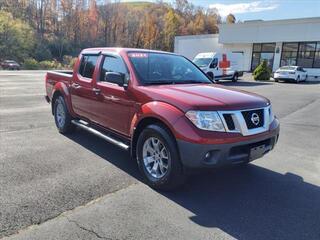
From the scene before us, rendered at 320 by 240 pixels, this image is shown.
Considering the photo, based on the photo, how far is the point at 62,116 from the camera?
22.8 ft

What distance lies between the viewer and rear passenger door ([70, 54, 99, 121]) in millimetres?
5668

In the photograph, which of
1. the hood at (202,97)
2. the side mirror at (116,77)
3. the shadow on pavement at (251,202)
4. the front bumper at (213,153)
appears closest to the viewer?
the shadow on pavement at (251,202)

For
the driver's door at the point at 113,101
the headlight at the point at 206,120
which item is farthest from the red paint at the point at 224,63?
the headlight at the point at 206,120

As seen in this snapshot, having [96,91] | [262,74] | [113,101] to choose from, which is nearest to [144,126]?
[113,101]

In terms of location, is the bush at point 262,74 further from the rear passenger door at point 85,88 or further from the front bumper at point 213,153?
the front bumper at point 213,153

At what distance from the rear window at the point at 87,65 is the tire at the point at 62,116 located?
953 millimetres

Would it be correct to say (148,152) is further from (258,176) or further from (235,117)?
(258,176)

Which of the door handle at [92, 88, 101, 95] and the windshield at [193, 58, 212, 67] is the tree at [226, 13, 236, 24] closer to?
the windshield at [193, 58, 212, 67]

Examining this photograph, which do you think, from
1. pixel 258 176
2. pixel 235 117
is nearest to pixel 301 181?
pixel 258 176

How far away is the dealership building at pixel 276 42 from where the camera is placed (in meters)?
34.3

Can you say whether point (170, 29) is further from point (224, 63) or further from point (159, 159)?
point (159, 159)

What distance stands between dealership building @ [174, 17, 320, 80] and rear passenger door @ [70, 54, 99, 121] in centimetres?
3242

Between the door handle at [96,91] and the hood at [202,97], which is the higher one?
the hood at [202,97]

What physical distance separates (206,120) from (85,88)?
284 centimetres
